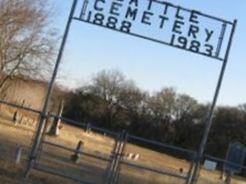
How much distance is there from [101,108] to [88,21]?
9144cm

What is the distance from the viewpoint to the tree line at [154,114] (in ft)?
339

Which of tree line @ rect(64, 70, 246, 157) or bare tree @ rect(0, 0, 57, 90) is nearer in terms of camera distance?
bare tree @ rect(0, 0, 57, 90)

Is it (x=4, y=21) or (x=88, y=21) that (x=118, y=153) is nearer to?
(x=88, y=21)

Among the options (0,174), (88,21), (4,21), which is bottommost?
(0,174)

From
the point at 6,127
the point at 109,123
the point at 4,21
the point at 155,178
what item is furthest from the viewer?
the point at 109,123

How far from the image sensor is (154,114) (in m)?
112

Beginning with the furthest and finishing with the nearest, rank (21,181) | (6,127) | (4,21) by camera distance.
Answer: (4,21) < (6,127) < (21,181)

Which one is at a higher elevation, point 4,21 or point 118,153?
point 4,21

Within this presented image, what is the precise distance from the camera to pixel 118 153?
64.0 feet

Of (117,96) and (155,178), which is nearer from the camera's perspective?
(155,178)

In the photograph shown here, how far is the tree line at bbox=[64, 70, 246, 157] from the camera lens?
10325cm

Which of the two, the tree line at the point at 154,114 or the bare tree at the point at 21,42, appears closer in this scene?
the bare tree at the point at 21,42

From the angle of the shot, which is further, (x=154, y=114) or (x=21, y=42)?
(x=154, y=114)

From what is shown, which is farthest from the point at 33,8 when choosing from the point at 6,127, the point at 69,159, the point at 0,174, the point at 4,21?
the point at 0,174
